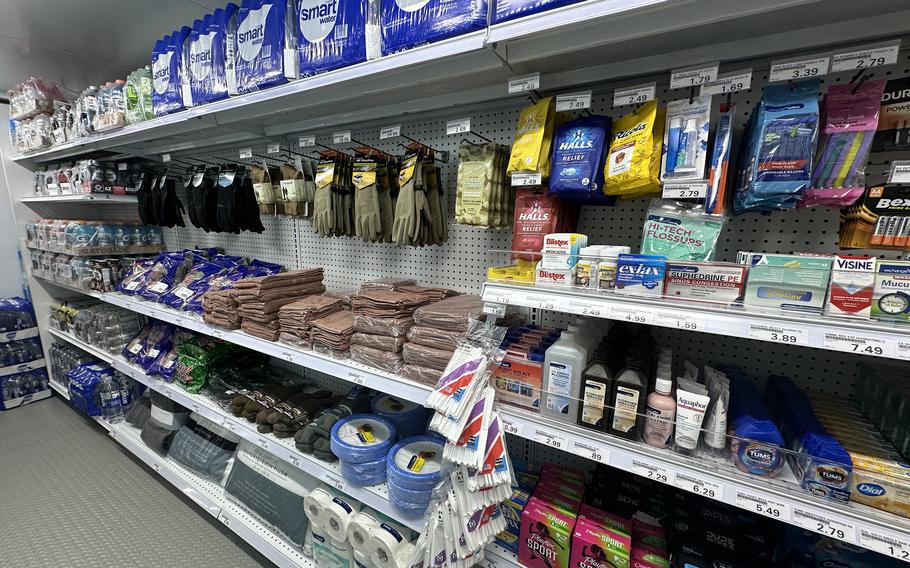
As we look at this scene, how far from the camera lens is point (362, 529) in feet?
4.25

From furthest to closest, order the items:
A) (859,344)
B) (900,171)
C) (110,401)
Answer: (110,401) < (900,171) < (859,344)

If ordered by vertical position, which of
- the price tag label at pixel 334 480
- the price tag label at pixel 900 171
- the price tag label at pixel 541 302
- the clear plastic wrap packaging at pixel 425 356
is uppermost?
the price tag label at pixel 900 171

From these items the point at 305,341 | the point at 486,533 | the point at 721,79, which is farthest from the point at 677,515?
the point at 305,341

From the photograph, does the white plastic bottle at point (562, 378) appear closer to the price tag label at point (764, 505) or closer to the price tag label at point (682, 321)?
the price tag label at point (682, 321)

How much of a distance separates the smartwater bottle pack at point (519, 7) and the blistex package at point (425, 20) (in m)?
0.05

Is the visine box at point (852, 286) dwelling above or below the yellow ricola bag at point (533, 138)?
below

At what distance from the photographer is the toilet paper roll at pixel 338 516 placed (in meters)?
1.36

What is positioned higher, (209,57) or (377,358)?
(209,57)

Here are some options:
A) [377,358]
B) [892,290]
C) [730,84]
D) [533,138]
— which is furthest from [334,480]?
[730,84]

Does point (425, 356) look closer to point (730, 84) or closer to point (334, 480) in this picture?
point (334, 480)

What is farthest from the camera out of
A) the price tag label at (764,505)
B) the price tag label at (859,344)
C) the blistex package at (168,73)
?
the blistex package at (168,73)

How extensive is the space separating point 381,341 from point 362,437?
43 cm

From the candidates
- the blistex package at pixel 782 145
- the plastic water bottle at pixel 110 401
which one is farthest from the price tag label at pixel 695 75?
the plastic water bottle at pixel 110 401

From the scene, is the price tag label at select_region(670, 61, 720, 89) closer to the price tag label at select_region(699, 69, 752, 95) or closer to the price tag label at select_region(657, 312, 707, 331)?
the price tag label at select_region(699, 69, 752, 95)
